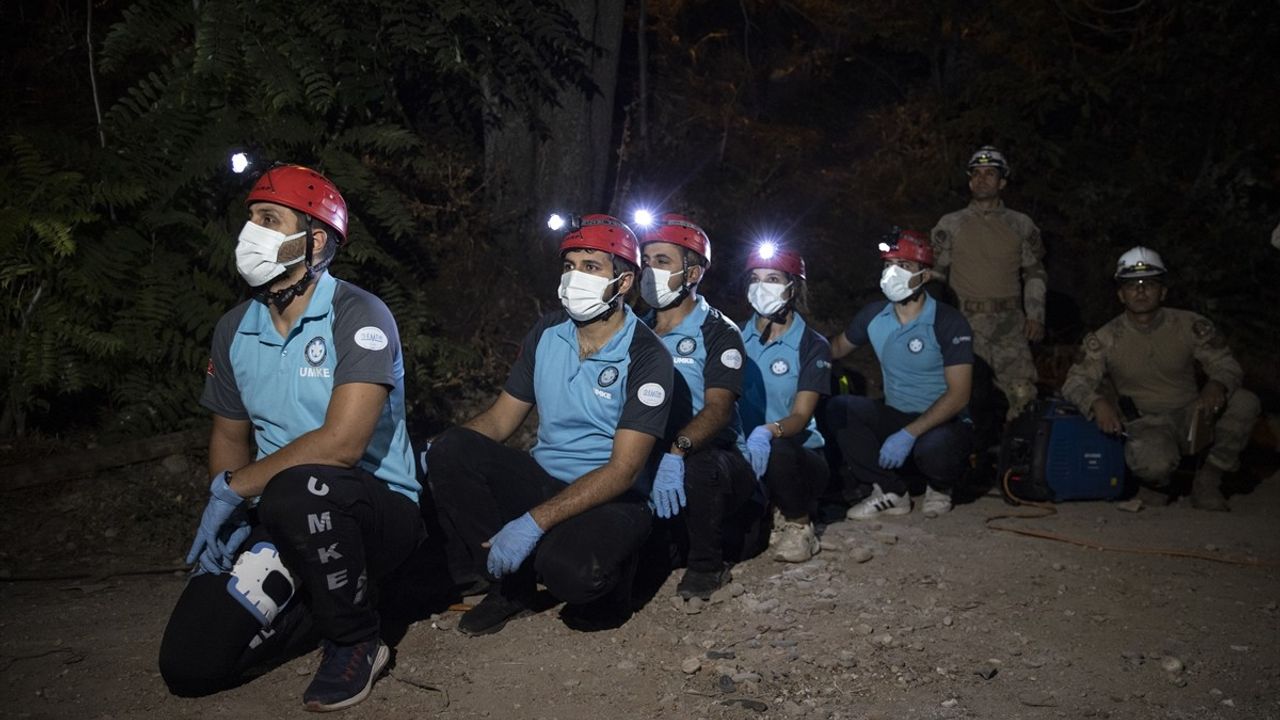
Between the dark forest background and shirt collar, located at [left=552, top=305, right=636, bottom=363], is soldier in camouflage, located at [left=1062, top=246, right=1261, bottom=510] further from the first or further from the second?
shirt collar, located at [left=552, top=305, right=636, bottom=363]

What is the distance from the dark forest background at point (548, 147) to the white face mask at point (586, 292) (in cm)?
262

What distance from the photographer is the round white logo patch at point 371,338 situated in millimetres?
4105

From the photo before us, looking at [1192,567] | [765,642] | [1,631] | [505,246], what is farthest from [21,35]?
[1192,567]

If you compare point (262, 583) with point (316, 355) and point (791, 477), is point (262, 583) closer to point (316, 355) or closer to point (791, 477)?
point (316, 355)

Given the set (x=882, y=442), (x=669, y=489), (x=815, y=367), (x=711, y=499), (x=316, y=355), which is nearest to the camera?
(x=316, y=355)

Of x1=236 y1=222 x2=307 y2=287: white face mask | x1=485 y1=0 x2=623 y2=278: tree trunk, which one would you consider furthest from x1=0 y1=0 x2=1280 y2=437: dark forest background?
x1=236 y1=222 x2=307 y2=287: white face mask

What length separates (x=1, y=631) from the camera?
4.68 m

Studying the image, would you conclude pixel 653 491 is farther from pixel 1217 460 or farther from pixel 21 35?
pixel 21 35

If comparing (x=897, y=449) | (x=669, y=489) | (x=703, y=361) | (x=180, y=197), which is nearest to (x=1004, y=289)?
(x=897, y=449)

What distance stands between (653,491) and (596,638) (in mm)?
709

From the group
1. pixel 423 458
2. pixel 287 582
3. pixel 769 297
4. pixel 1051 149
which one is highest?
pixel 1051 149

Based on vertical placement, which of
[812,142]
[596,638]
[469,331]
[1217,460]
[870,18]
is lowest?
[596,638]

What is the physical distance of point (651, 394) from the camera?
4590 millimetres

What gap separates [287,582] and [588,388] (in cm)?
150
